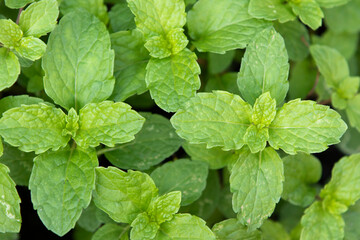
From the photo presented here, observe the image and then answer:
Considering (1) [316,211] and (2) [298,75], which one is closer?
(1) [316,211]

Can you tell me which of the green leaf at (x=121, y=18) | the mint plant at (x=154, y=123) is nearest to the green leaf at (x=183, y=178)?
the mint plant at (x=154, y=123)

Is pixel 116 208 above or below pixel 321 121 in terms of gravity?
below

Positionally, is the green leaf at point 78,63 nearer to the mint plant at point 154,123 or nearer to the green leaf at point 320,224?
the mint plant at point 154,123

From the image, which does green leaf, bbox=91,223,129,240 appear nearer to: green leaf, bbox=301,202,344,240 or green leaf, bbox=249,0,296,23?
green leaf, bbox=301,202,344,240

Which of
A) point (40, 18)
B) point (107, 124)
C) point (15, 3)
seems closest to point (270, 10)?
point (107, 124)

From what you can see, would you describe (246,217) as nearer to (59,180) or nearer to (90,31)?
(59,180)

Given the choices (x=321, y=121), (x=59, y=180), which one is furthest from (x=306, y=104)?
(x=59, y=180)

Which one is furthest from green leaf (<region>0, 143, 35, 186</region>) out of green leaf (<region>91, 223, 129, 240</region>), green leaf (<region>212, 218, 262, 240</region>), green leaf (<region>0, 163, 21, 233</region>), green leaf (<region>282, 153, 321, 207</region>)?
green leaf (<region>282, 153, 321, 207</region>)
